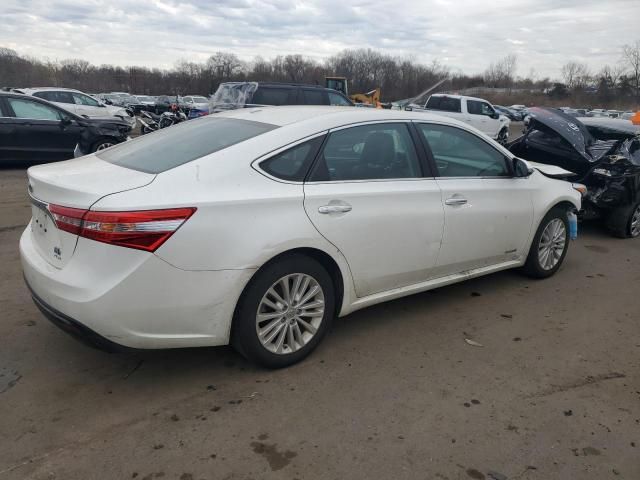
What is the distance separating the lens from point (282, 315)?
3.17m

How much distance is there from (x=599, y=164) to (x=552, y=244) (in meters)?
2.31

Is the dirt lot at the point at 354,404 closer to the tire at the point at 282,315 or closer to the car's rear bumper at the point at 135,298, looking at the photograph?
the tire at the point at 282,315

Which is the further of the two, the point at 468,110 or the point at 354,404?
the point at 468,110

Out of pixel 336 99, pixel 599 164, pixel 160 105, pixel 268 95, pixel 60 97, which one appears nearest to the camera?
pixel 599 164

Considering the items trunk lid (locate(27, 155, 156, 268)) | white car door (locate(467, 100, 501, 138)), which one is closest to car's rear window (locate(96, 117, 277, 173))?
trunk lid (locate(27, 155, 156, 268))

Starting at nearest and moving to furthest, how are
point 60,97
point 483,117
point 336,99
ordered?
point 336,99
point 60,97
point 483,117

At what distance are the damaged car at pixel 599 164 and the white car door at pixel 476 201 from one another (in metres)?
2.28

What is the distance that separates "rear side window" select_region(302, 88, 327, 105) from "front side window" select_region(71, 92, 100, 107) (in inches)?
343

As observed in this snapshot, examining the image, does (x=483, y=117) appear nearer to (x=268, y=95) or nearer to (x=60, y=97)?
(x=268, y=95)

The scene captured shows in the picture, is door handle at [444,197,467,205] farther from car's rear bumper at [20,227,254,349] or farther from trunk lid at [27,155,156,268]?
trunk lid at [27,155,156,268]

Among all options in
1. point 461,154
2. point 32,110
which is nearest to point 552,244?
point 461,154

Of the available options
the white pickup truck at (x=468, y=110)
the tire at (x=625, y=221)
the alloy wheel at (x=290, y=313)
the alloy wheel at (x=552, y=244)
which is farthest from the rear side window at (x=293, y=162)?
the white pickup truck at (x=468, y=110)

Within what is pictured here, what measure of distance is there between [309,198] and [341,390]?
45.1 inches

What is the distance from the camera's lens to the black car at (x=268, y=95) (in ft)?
41.1
